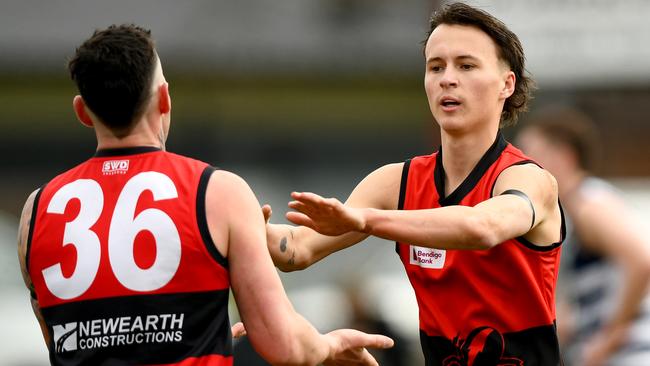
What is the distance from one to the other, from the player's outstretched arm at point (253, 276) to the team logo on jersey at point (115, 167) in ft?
1.13

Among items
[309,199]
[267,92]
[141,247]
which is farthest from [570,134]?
[267,92]

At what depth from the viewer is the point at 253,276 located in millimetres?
5047

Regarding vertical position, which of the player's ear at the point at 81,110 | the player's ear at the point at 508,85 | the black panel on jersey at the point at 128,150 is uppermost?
the player's ear at the point at 508,85

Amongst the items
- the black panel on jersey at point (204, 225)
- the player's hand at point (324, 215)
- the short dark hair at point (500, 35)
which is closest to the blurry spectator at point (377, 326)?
the short dark hair at point (500, 35)

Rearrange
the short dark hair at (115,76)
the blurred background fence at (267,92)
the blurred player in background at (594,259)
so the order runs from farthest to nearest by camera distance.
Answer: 1. the blurred background fence at (267,92)
2. the blurred player in background at (594,259)
3. the short dark hair at (115,76)

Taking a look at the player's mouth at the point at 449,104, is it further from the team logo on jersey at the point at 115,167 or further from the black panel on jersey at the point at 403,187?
the team logo on jersey at the point at 115,167

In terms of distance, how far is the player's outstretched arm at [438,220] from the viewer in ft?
17.3

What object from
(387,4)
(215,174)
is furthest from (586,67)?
(215,174)

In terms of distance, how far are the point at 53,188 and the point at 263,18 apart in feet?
62.8

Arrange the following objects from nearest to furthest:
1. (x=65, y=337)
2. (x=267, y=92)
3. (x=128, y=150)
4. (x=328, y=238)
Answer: (x=65, y=337), (x=128, y=150), (x=328, y=238), (x=267, y=92)

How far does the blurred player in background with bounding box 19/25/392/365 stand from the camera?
4.98 metres

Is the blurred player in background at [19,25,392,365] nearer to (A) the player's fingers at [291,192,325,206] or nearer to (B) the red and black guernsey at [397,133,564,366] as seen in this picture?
(A) the player's fingers at [291,192,325,206]

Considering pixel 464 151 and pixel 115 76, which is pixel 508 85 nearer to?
pixel 464 151

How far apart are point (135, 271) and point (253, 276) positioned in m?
0.44
